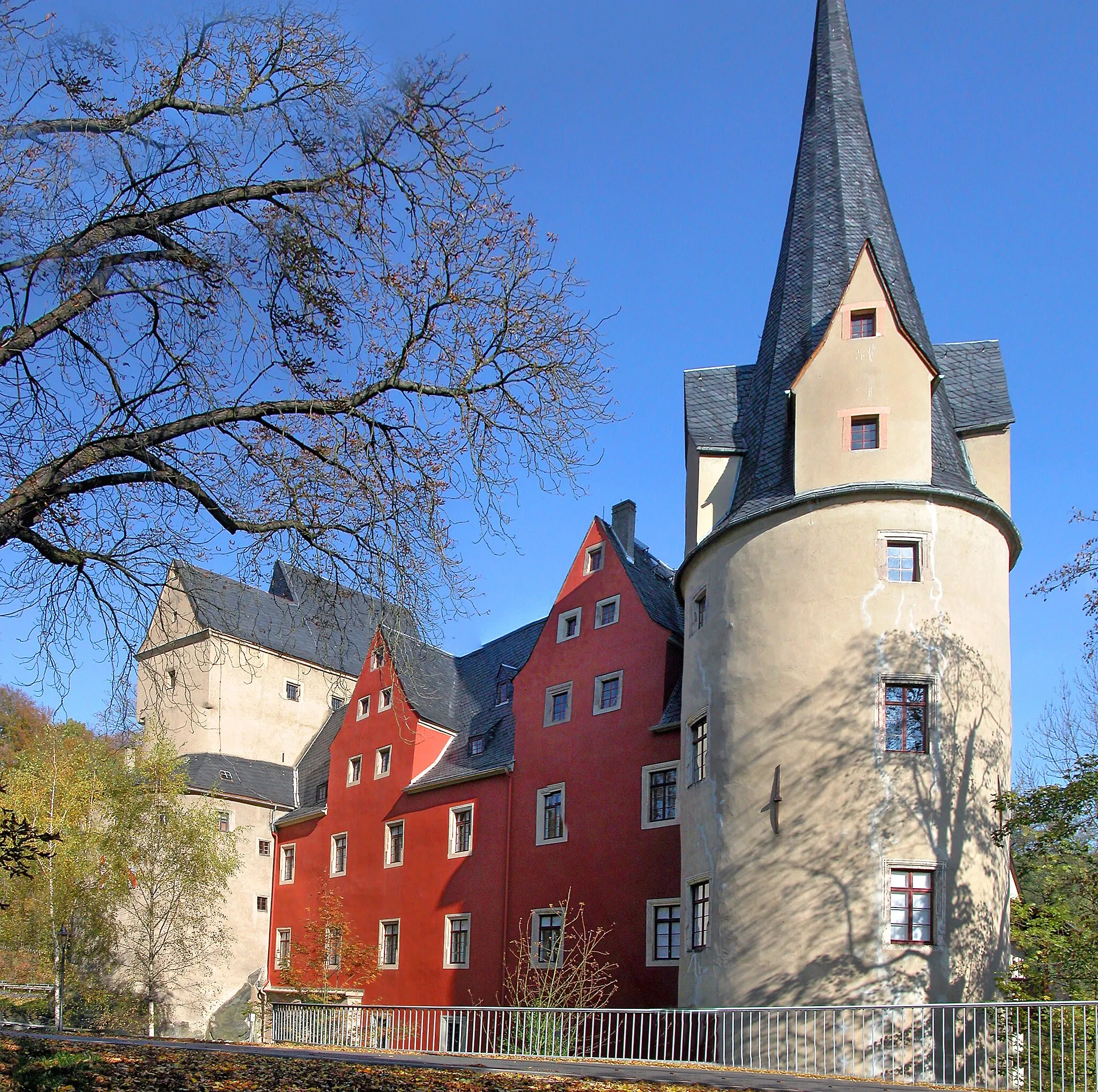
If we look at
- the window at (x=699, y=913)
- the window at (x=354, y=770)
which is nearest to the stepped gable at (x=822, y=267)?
the window at (x=699, y=913)

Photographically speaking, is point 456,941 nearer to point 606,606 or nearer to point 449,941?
point 449,941

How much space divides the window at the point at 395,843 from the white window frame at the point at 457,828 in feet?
7.83

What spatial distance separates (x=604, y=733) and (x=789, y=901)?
987cm

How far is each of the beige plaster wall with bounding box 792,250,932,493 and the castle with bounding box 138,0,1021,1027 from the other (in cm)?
4

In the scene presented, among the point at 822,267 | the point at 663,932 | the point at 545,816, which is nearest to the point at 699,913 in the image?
the point at 663,932

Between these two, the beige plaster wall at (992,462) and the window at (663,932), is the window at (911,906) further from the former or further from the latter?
the window at (663,932)

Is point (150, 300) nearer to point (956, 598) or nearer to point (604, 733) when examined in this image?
point (956, 598)

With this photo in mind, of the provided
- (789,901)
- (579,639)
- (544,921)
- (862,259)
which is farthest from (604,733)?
(862,259)

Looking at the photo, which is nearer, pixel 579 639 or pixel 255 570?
pixel 255 570

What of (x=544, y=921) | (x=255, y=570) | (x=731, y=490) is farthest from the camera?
(x=544, y=921)

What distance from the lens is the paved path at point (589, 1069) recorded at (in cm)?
1145

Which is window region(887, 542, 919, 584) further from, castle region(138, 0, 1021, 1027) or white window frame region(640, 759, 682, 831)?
white window frame region(640, 759, 682, 831)

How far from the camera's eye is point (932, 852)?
62.8ft

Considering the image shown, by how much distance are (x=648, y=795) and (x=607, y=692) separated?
3.10m
